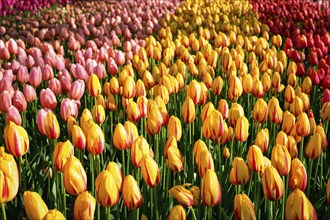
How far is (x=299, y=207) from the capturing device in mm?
1450

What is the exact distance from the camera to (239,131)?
216 centimetres

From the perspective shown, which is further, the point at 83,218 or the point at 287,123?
the point at 287,123

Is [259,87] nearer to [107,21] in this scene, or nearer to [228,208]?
[228,208]

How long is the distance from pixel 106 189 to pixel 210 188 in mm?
323

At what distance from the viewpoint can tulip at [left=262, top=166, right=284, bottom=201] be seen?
1611 millimetres

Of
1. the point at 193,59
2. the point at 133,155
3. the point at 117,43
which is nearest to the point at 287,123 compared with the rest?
the point at 133,155

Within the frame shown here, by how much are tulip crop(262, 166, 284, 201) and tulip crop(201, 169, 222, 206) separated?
0.16 m

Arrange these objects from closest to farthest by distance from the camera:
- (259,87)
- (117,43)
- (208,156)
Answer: (208,156) < (259,87) < (117,43)

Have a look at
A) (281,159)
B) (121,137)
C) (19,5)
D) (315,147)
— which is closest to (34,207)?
(121,137)

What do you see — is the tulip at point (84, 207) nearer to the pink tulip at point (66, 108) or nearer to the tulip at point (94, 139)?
the tulip at point (94, 139)

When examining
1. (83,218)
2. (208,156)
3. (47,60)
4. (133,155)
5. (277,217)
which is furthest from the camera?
(47,60)

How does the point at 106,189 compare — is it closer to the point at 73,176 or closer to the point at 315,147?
the point at 73,176

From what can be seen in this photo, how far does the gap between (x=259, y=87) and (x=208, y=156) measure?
3.87 ft

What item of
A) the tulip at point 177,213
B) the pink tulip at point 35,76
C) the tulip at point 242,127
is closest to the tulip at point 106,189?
the tulip at point 177,213
